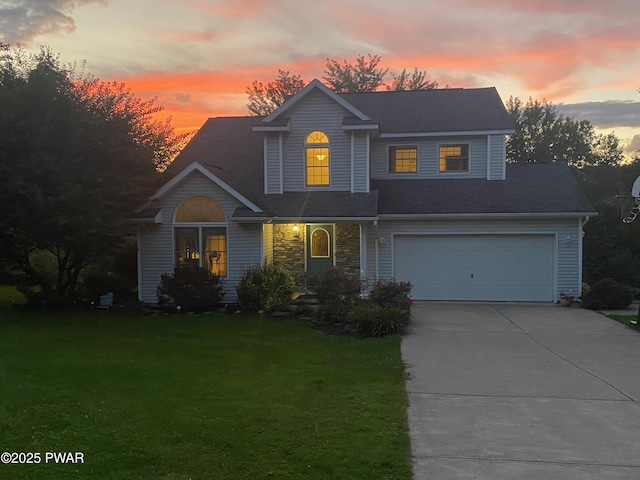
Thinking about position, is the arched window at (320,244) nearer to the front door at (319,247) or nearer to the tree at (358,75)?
the front door at (319,247)

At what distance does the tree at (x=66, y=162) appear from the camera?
12.6 m

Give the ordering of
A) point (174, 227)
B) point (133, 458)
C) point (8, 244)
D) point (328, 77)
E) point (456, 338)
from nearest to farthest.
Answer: point (133, 458) < point (456, 338) < point (8, 244) < point (174, 227) < point (328, 77)

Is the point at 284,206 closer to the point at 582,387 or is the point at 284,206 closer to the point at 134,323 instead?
the point at 134,323

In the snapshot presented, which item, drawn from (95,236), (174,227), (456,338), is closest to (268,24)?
(174,227)

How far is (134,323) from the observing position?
1259cm

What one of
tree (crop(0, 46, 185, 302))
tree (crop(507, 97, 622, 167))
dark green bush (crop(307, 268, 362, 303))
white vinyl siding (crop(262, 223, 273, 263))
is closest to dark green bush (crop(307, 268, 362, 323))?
dark green bush (crop(307, 268, 362, 303))

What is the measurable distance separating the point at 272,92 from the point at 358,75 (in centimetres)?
615

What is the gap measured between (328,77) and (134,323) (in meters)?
28.5

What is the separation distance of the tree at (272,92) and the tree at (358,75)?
2.54m

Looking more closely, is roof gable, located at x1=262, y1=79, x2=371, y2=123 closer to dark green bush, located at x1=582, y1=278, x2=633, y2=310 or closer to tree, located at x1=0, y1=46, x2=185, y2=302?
tree, located at x1=0, y1=46, x2=185, y2=302

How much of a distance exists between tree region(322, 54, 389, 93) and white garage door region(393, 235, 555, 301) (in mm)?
22441

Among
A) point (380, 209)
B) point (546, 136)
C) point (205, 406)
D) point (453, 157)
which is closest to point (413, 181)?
point (453, 157)

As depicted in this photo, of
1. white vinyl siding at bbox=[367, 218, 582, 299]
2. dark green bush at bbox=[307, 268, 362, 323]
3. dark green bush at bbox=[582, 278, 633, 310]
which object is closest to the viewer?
dark green bush at bbox=[307, 268, 362, 323]

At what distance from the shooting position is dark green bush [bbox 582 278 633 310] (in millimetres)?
14763
